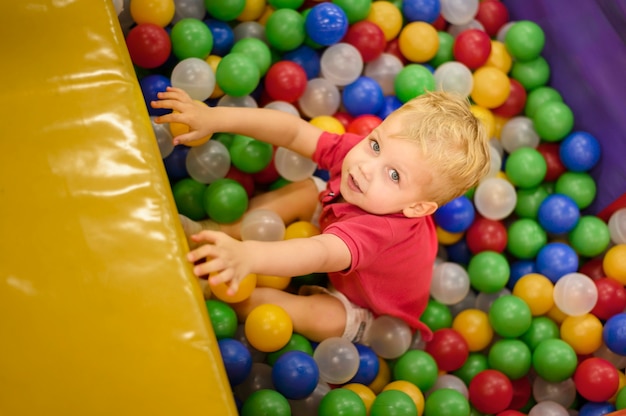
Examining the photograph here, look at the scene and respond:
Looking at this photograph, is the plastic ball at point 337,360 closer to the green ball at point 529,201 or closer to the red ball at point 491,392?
the red ball at point 491,392

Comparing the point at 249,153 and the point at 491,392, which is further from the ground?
the point at 249,153

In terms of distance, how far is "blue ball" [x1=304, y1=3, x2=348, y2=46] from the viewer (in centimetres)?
162

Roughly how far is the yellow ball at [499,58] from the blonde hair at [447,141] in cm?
60

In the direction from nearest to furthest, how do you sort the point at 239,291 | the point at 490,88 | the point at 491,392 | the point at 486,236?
the point at 239,291, the point at 491,392, the point at 486,236, the point at 490,88

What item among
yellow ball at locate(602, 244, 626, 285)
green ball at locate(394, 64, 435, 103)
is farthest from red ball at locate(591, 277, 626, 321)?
green ball at locate(394, 64, 435, 103)

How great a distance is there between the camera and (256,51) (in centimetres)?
162

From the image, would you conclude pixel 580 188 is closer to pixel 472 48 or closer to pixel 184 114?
pixel 472 48

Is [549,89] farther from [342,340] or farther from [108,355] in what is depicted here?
[108,355]

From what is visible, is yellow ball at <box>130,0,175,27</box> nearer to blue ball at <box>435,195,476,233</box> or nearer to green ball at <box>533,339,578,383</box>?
blue ball at <box>435,195,476,233</box>

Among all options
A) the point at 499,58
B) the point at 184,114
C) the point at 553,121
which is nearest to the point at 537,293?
the point at 553,121

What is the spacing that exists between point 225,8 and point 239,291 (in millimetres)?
660

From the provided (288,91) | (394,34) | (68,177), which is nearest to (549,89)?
(394,34)

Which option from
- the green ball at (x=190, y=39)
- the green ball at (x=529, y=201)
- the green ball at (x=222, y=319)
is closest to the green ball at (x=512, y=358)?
the green ball at (x=529, y=201)

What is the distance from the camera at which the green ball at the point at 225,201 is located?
1.47m
